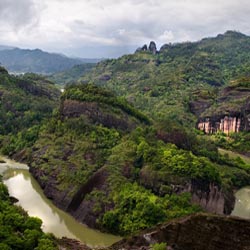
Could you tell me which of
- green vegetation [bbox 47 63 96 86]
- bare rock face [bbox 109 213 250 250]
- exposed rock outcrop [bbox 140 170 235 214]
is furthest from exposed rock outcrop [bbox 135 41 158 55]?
bare rock face [bbox 109 213 250 250]

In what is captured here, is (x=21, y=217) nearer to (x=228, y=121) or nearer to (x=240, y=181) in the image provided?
(x=240, y=181)

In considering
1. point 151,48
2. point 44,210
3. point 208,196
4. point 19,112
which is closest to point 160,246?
point 208,196

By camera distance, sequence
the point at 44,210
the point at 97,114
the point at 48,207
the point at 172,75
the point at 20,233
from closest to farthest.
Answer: the point at 20,233 < the point at 44,210 < the point at 48,207 < the point at 97,114 < the point at 172,75

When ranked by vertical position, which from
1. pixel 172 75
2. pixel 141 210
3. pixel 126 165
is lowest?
pixel 141 210

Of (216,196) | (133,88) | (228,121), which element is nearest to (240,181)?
(216,196)

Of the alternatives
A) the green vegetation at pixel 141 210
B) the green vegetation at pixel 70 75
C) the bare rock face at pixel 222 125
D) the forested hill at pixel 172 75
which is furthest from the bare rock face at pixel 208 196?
the green vegetation at pixel 70 75

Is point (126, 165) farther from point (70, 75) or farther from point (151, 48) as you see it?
point (70, 75)
